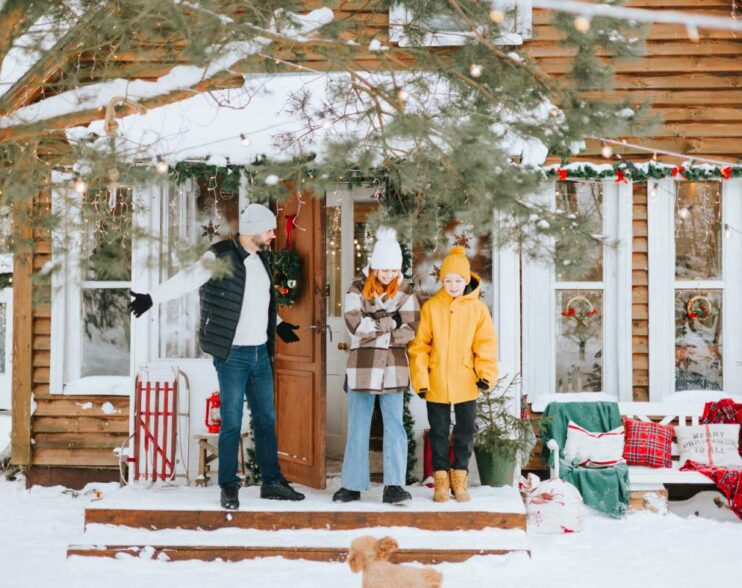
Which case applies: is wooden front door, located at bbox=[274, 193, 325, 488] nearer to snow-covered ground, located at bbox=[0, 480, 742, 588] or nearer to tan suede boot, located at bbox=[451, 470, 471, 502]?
snow-covered ground, located at bbox=[0, 480, 742, 588]

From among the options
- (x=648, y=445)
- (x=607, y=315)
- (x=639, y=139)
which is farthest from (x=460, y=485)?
(x=639, y=139)

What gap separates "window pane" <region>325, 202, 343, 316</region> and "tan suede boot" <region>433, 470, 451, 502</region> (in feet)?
9.52

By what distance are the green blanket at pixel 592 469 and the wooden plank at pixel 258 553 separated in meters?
1.49

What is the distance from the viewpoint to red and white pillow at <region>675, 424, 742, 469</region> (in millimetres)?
6953

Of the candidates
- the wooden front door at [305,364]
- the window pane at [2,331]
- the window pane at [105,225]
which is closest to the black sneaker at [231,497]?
the wooden front door at [305,364]

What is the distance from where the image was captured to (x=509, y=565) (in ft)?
17.6

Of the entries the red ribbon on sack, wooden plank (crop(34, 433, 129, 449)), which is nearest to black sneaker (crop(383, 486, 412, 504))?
the red ribbon on sack

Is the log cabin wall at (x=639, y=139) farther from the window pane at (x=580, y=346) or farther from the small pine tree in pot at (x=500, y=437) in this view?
the small pine tree in pot at (x=500, y=437)

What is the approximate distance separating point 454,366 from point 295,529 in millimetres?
1451

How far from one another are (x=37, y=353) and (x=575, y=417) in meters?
4.65

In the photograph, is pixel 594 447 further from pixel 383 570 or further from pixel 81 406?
pixel 81 406

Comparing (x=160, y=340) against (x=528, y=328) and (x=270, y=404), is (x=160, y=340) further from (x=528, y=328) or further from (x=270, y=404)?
(x=528, y=328)

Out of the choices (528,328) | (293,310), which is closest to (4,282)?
(293,310)

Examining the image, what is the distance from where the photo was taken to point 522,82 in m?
5.07
